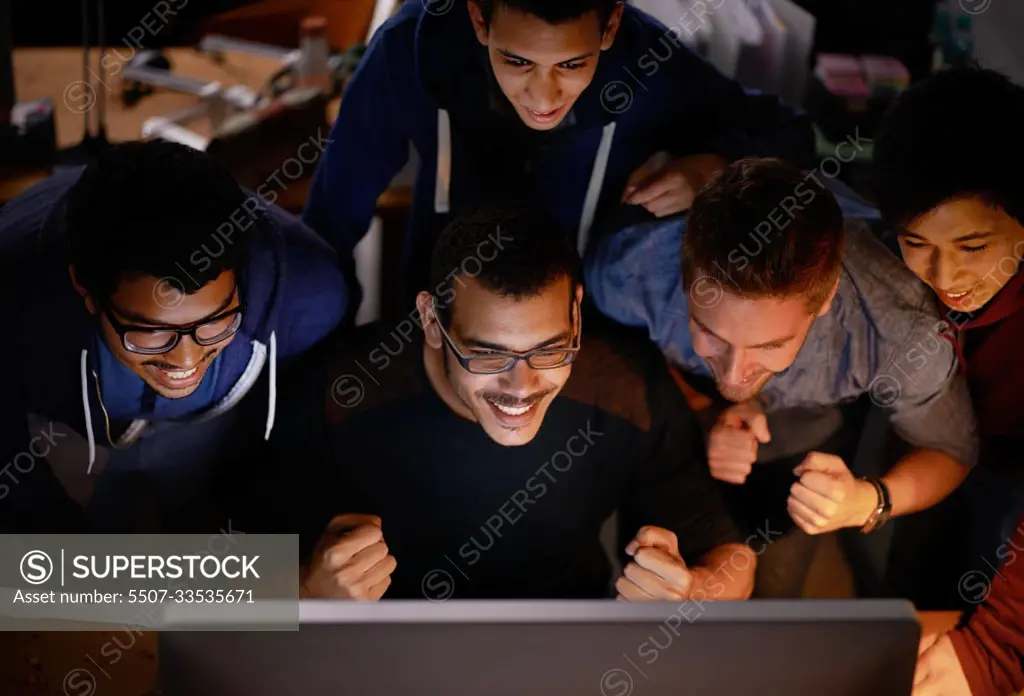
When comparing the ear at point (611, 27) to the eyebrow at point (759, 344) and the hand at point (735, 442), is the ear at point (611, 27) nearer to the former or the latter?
the eyebrow at point (759, 344)

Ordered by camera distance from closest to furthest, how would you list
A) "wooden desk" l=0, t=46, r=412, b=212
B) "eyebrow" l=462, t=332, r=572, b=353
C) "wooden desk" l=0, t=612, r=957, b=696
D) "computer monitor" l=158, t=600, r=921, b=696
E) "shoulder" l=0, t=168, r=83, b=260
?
"computer monitor" l=158, t=600, r=921, b=696
"wooden desk" l=0, t=612, r=957, b=696
"eyebrow" l=462, t=332, r=572, b=353
"shoulder" l=0, t=168, r=83, b=260
"wooden desk" l=0, t=46, r=412, b=212

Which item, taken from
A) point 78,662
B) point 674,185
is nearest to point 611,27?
point 674,185

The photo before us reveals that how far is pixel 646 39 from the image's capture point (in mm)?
1704

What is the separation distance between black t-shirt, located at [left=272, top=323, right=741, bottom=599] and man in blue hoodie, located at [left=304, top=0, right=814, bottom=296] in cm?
26

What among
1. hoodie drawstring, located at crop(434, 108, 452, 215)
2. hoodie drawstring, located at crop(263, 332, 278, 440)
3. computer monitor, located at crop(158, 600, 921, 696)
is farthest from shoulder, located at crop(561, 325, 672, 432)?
computer monitor, located at crop(158, 600, 921, 696)

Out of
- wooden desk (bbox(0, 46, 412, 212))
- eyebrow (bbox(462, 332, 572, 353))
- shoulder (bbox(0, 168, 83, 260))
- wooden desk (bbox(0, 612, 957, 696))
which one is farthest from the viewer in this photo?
wooden desk (bbox(0, 46, 412, 212))

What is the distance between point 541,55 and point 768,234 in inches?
15.1

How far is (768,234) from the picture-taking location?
58.5 inches

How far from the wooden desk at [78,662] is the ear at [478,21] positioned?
91cm

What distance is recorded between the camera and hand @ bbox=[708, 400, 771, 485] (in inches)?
66.1

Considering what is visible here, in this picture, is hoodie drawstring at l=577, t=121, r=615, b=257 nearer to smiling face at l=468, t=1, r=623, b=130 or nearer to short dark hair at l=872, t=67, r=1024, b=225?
smiling face at l=468, t=1, r=623, b=130

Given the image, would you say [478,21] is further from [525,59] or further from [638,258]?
[638,258]

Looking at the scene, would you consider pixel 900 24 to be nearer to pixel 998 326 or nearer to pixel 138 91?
pixel 998 326

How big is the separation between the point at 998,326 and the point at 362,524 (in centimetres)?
98
